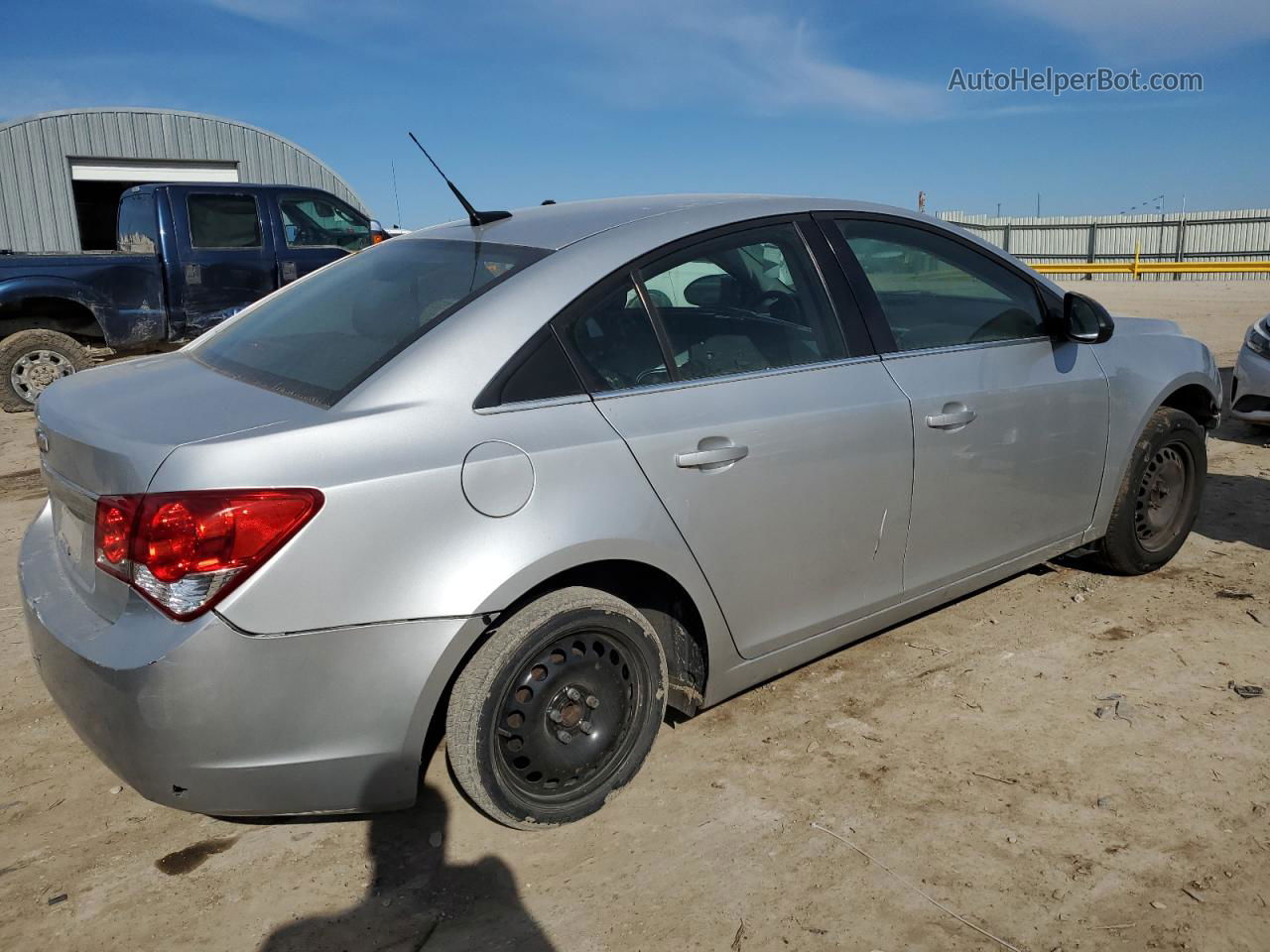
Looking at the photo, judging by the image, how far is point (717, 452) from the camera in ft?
9.01

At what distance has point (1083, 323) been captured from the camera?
3752 mm

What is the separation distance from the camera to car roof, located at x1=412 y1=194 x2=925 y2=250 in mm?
2957

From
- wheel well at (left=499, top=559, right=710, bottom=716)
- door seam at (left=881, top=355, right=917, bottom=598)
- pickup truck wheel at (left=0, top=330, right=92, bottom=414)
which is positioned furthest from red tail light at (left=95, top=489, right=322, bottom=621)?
pickup truck wheel at (left=0, top=330, right=92, bottom=414)

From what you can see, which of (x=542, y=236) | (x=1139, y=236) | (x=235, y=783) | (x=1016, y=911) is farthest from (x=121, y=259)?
(x=1139, y=236)

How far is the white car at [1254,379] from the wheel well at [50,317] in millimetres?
9760

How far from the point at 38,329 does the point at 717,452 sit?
8937mm

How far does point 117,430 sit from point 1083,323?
10.6ft

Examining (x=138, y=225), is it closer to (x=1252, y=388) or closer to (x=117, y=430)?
(x=117, y=430)

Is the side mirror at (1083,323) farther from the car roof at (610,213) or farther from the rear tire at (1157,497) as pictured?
the car roof at (610,213)

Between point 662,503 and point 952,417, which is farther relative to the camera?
point 952,417

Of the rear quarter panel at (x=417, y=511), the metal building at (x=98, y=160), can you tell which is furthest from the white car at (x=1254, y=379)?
the metal building at (x=98, y=160)

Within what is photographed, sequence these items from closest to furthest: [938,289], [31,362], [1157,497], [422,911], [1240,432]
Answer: [422,911] < [938,289] < [1157,497] < [1240,432] < [31,362]

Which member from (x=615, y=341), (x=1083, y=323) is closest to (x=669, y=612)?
(x=615, y=341)

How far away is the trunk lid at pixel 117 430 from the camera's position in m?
2.24
